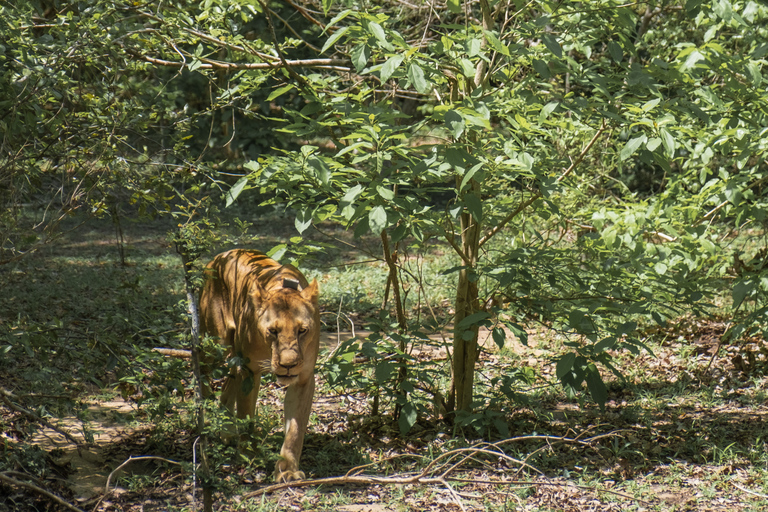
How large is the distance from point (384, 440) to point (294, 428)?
102cm

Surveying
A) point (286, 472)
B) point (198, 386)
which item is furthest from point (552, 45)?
point (286, 472)

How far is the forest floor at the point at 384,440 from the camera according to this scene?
4105 mm

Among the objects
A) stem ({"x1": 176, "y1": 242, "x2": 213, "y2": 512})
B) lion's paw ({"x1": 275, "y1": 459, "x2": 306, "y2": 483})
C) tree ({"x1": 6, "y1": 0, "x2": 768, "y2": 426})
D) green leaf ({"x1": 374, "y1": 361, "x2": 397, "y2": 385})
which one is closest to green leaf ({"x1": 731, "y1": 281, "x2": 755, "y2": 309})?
tree ({"x1": 6, "y1": 0, "x2": 768, "y2": 426})

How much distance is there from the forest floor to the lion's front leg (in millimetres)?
103

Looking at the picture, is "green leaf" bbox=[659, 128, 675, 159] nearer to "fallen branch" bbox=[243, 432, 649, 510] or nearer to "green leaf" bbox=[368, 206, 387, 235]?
"green leaf" bbox=[368, 206, 387, 235]

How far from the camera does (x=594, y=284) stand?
5.13 meters

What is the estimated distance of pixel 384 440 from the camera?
215 inches

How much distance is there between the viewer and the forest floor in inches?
162

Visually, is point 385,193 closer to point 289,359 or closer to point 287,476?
point 289,359

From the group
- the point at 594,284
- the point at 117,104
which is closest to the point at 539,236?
the point at 594,284

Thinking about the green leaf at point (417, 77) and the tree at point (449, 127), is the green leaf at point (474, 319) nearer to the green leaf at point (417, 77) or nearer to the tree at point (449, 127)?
the tree at point (449, 127)

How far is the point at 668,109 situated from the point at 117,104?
3286 mm

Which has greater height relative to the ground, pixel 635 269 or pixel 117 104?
pixel 117 104

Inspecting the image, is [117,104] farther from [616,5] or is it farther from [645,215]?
[645,215]
